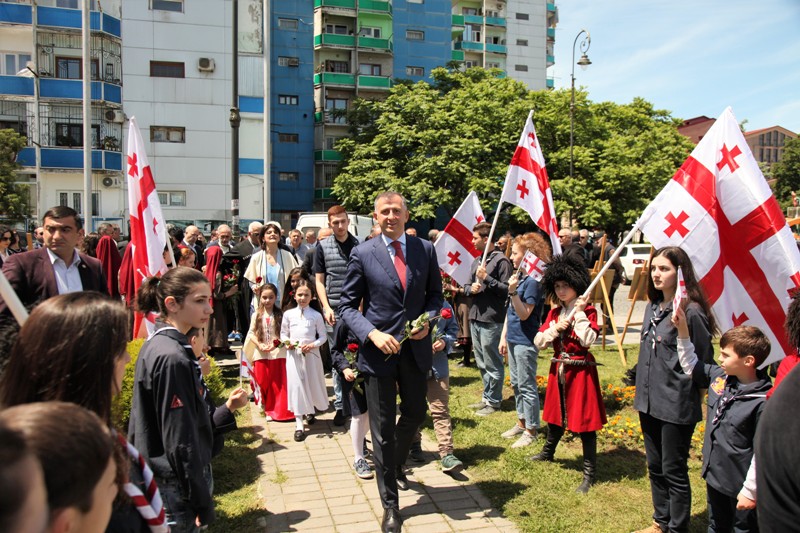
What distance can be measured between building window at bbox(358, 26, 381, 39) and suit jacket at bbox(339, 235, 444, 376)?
44425 millimetres

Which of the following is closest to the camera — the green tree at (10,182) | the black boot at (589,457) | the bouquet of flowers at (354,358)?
the bouquet of flowers at (354,358)

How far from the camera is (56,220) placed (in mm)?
5059

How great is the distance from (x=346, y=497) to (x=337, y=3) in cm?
4544

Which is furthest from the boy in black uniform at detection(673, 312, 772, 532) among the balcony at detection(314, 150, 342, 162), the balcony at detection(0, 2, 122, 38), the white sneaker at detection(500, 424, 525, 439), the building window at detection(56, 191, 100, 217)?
the balcony at detection(314, 150, 342, 162)

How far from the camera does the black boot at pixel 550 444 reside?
5.66 metres

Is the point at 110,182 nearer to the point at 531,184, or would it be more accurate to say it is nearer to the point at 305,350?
the point at 305,350

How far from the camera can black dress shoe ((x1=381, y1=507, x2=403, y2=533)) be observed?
445 centimetres

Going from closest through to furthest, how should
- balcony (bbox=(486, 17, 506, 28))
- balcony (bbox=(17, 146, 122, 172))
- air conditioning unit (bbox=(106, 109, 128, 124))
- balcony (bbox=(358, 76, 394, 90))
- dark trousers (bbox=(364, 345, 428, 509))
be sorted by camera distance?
dark trousers (bbox=(364, 345, 428, 509)) < balcony (bbox=(17, 146, 122, 172)) < air conditioning unit (bbox=(106, 109, 128, 124)) < balcony (bbox=(358, 76, 394, 90)) < balcony (bbox=(486, 17, 506, 28))

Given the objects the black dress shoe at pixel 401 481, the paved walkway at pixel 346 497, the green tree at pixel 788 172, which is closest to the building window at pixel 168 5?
the paved walkway at pixel 346 497

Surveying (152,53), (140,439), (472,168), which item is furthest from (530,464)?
(152,53)

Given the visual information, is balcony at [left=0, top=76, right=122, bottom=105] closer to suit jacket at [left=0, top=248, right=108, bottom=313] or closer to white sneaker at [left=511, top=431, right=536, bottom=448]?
suit jacket at [left=0, top=248, right=108, bottom=313]

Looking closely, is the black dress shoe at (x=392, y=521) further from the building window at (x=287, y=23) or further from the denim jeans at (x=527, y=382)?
the building window at (x=287, y=23)

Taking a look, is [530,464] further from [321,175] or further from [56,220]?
[321,175]

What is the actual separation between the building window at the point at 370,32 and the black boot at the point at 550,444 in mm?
44340
